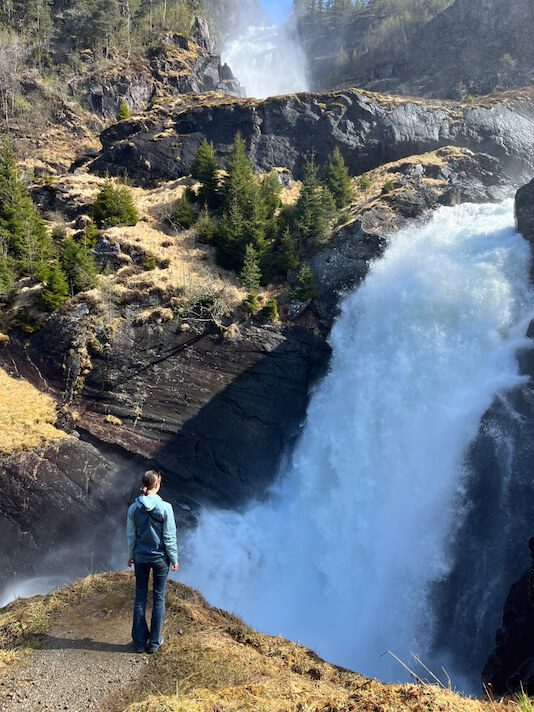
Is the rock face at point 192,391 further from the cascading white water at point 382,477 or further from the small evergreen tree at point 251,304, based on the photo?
the cascading white water at point 382,477

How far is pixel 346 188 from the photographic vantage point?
3472 cm

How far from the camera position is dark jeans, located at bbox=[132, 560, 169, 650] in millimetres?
6434

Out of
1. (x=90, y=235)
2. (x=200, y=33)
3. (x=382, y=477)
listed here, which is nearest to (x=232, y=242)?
(x=90, y=235)

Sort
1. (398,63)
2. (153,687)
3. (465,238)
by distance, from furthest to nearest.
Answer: (398,63)
(465,238)
(153,687)

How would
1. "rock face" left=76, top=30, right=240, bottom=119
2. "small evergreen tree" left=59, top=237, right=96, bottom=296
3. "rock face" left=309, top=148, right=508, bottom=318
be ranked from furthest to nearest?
"rock face" left=76, top=30, right=240, bottom=119
"rock face" left=309, top=148, right=508, bottom=318
"small evergreen tree" left=59, top=237, right=96, bottom=296

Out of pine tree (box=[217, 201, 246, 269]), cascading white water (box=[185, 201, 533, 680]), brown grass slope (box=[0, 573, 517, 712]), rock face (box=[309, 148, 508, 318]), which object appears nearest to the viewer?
brown grass slope (box=[0, 573, 517, 712])

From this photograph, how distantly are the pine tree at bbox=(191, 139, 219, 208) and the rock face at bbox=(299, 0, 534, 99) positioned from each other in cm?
3619

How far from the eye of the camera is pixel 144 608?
21.3ft

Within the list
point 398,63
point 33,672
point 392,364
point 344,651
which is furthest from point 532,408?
point 398,63

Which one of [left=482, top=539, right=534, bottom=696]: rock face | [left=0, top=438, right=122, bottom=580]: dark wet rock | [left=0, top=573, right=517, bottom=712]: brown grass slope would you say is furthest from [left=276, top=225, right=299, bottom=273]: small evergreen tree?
[left=0, top=573, right=517, bottom=712]: brown grass slope

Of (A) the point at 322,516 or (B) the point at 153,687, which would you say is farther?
(A) the point at 322,516

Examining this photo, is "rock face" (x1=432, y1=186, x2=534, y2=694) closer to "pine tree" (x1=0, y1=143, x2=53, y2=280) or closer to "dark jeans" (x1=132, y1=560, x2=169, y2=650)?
"dark jeans" (x1=132, y1=560, x2=169, y2=650)

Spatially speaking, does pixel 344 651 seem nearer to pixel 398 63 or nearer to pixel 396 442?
pixel 396 442

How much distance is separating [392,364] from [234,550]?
11.0 m
